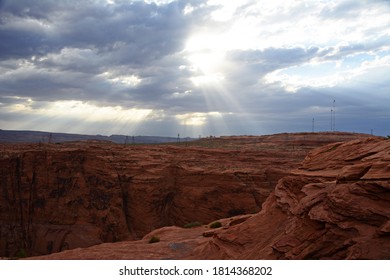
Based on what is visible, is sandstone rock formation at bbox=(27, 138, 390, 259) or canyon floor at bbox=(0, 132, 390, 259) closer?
sandstone rock formation at bbox=(27, 138, 390, 259)

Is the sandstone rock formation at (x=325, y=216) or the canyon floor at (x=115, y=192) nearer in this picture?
the sandstone rock formation at (x=325, y=216)

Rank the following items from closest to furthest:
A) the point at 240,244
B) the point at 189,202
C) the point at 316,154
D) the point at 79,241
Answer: the point at 240,244
the point at 316,154
the point at 79,241
the point at 189,202

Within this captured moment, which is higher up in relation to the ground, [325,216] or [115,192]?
[325,216]

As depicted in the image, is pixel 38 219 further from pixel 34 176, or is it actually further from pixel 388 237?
pixel 388 237

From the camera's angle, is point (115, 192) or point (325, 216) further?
point (115, 192)

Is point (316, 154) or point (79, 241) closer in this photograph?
point (316, 154)

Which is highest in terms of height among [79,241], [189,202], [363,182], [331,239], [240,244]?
[363,182]

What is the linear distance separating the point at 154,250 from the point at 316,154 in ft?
34.8

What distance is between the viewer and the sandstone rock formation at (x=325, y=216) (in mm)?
9367

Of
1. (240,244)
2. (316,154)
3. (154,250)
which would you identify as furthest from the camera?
(154,250)

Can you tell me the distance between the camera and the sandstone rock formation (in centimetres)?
937

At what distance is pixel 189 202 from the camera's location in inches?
1576

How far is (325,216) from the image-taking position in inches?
408
